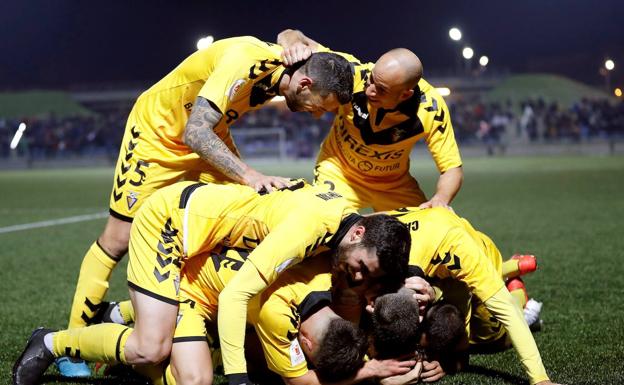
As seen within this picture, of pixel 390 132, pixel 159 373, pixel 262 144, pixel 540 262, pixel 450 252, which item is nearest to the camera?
pixel 159 373

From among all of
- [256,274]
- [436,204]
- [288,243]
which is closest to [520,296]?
[436,204]

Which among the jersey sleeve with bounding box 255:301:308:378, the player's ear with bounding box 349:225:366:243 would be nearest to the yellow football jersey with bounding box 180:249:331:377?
the jersey sleeve with bounding box 255:301:308:378

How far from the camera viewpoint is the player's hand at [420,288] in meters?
4.47

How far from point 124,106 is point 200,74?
170ft

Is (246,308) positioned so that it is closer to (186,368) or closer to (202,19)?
(186,368)

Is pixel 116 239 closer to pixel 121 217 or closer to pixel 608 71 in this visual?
pixel 121 217

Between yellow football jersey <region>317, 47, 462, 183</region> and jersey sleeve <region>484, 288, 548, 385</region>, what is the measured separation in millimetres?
1754

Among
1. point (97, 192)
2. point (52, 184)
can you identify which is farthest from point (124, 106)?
point (97, 192)

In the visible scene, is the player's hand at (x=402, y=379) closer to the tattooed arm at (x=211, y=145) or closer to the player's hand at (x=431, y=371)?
the player's hand at (x=431, y=371)

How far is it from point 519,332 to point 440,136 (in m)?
2.06

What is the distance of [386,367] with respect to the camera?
14.7 ft

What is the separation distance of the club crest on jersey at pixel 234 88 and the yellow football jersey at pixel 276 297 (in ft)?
3.54

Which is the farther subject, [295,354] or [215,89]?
[215,89]

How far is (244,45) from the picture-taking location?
555cm
